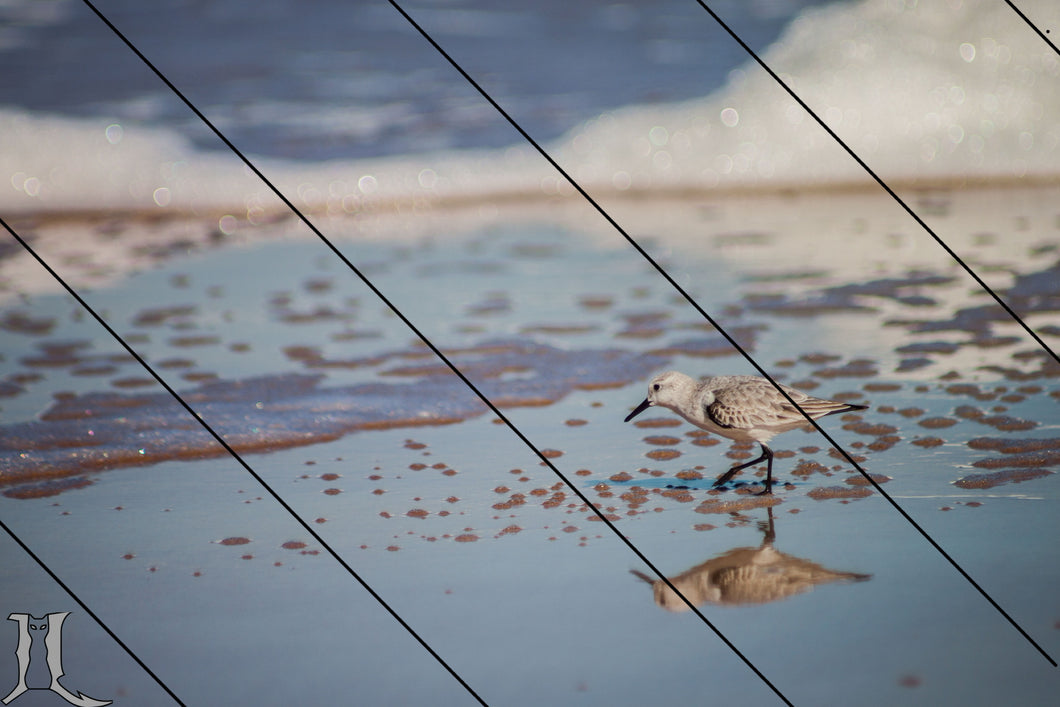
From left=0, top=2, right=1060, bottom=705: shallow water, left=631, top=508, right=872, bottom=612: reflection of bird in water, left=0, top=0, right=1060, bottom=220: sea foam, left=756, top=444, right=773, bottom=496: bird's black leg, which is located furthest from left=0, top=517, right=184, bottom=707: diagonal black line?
left=0, top=0, right=1060, bottom=220: sea foam

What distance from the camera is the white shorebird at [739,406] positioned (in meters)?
4.21

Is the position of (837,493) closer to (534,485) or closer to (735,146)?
(534,485)

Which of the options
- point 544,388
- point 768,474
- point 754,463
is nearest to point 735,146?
point 544,388

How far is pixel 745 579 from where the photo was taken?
3598 millimetres

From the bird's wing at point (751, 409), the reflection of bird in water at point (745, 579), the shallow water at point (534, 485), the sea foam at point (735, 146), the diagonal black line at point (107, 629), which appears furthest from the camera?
the sea foam at point (735, 146)

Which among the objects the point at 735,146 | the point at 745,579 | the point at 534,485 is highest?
the point at 735,146

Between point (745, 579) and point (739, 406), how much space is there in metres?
0.80

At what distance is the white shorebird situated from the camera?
4.21 m

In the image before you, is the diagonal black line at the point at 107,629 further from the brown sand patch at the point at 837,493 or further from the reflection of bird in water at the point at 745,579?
the brown sand patch at the point at 837,493

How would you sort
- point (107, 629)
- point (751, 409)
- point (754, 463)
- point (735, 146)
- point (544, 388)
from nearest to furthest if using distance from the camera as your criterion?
point (107, 629), point (751, 409), point (754, 463), point (544, 388), point (735, 146)

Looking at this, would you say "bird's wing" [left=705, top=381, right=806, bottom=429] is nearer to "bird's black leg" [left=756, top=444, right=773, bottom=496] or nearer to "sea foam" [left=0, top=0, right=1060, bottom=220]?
"bird's black leg" [left=756, top=444, right=773, bottom=496]

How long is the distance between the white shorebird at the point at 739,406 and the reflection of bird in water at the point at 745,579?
1.85 ft

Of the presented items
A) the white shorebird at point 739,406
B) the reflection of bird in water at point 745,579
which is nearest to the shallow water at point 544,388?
the reflection of bird in water at point 745,579

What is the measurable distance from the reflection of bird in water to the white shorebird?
0.56 meters
